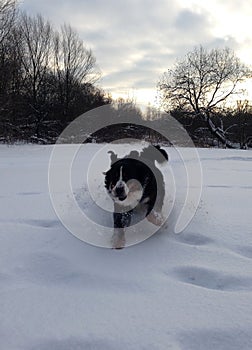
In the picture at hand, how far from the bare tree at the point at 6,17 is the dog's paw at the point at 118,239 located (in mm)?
21116

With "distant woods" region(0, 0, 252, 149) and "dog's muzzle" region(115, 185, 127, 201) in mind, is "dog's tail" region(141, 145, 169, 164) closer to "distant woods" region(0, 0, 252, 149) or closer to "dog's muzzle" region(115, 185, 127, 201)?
"dog's muzzle" region(115, 185, 127, 201)

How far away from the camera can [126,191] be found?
3877 mm

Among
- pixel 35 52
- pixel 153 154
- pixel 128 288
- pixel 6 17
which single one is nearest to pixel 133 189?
pixel 153 154

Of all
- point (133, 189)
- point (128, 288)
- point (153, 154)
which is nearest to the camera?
point (128, 288)

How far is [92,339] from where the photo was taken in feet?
6.78

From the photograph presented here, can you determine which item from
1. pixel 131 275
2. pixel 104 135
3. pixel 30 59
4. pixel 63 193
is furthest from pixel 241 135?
pixel 131 275

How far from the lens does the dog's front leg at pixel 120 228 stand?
365 centimetres

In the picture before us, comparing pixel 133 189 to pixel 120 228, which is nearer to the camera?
pixel 120 228

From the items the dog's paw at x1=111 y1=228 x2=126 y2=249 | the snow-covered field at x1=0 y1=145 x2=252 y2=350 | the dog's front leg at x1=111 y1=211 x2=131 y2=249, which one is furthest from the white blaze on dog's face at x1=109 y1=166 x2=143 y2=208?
the snow-covered field at x1=0 y1=145 x2=252 y2=350

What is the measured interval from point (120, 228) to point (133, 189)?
53cm

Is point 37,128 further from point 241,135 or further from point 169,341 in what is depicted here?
point 169,341

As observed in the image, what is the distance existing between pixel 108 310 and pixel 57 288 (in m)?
0.49

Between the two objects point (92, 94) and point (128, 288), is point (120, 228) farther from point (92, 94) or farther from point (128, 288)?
point (92, 94)

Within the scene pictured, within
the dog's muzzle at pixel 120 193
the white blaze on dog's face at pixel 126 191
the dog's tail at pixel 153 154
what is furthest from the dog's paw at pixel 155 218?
the dog's tail at pixel 153 154
